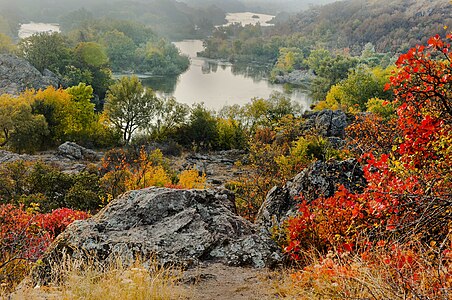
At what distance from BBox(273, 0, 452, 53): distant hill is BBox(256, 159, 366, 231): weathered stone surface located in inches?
4618

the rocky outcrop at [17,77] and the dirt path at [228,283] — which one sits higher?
the dirt path at [228,283]

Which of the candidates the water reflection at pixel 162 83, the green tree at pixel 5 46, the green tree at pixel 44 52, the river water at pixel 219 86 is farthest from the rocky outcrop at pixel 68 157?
the green tree at pixel 5 46

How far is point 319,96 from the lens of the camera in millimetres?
60531

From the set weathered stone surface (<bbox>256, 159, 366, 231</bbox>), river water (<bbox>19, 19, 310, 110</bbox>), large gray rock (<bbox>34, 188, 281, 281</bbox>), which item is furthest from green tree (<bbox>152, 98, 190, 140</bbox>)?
large gray rock (<bbox>34, 188, 281, 281</bbox>)

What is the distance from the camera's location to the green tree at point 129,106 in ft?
126

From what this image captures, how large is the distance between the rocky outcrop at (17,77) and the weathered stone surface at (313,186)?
4165cm

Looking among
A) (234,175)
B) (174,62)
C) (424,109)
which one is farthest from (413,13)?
(424,109)

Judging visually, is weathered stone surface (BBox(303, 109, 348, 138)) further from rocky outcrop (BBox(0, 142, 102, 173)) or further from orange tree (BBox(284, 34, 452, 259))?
orange tree (BBox(284, 34, 452, 259))

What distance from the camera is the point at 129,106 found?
38844mm

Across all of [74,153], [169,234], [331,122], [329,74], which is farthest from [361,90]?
[169,234]

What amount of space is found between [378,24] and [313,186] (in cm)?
15492

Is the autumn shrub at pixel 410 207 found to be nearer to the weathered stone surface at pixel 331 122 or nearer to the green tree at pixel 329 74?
the weathered stone surface at pixel 331 122

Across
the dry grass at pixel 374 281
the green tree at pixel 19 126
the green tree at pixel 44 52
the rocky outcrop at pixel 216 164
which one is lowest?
the rocky outcrop at pixel 216 164

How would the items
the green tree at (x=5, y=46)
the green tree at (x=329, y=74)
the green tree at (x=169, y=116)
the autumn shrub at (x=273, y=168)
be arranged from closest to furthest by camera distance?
1. the autumn shrub at (x=273, y=168)
2. the green tree at (x=169, y=116)
3. the green tree at (x=5, y=46)
4. the green tree at (x=329, y=74)
